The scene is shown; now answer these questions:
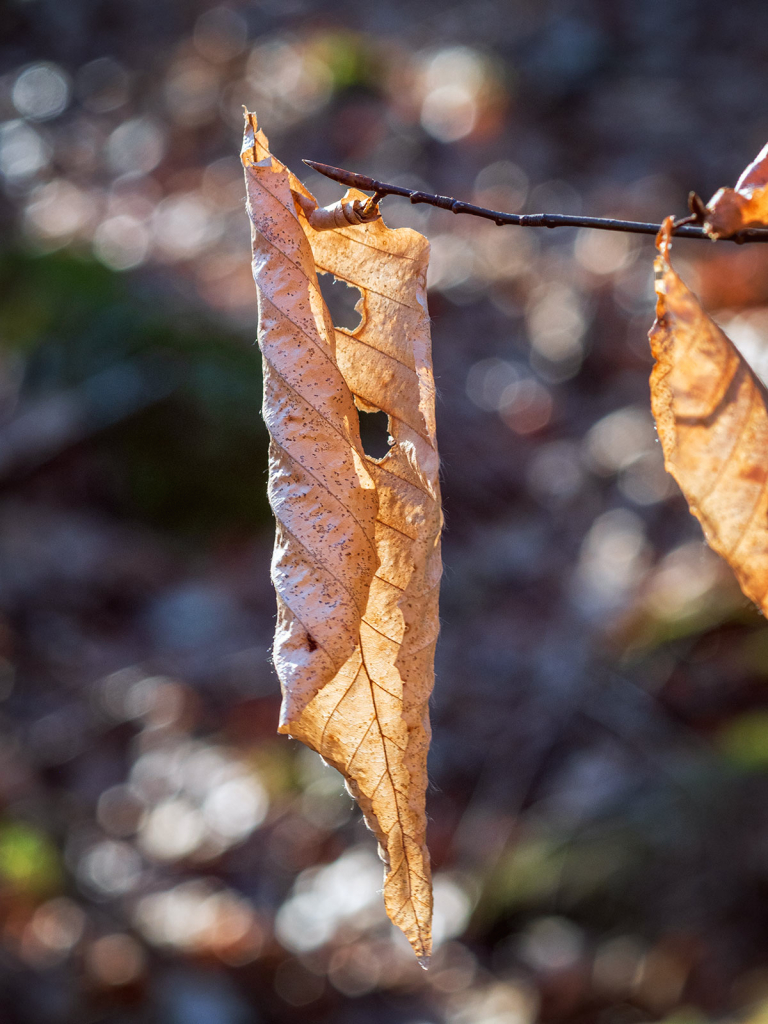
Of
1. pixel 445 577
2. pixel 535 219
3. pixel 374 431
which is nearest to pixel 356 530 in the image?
pixel 535 219

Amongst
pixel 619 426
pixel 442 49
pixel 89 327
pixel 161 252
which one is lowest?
pixel 619 426

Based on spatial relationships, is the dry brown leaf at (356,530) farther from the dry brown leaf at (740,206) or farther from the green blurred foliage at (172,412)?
the green blurred foliage at (172,412)

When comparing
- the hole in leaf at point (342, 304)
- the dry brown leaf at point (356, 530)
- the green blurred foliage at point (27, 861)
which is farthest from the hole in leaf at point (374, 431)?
the dry brown leaf at point (356, 530)

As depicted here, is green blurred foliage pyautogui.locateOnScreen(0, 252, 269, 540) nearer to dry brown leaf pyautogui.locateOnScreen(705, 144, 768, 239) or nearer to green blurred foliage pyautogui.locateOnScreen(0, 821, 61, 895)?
green blurred foliage pyautogui.locateOnScreen(0, 821, 61, 895)

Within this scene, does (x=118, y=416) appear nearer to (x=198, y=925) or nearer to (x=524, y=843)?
(x=198, y=925)

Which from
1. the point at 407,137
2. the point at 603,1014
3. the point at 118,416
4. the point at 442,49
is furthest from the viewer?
the point at 442,49

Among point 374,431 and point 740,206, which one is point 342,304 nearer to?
point 374,431

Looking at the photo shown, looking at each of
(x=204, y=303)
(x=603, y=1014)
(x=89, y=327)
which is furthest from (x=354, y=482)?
(x=204, y=303)
